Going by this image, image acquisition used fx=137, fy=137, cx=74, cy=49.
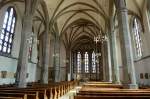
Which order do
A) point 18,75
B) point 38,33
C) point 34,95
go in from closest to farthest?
point 34,95 → point 18,75 → point 38,33

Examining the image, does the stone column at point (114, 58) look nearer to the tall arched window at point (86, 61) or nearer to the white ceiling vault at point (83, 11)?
the white ceiling vault at point (83, 11)

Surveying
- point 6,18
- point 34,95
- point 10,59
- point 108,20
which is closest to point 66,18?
point 108,20

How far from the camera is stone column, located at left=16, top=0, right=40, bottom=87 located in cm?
1149

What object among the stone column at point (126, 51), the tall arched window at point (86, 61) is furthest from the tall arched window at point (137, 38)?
the tall arched window at point (86, 61)

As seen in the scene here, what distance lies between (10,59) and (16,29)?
4519 millimetres

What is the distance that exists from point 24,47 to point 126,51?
8535 millimetres

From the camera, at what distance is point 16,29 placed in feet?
65.0

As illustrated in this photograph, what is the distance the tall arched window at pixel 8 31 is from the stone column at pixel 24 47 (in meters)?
6.06

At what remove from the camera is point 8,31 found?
18328 mm

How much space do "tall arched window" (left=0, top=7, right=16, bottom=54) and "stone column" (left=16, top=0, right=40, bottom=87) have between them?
19.9ft

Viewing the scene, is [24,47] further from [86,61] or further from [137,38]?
[86,61]

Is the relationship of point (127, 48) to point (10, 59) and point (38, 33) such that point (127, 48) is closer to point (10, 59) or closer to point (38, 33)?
point (10, 59)

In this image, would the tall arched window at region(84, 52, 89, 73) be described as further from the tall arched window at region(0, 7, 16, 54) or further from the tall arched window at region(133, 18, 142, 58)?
the tall arched window at region(0, 7, 16, 54)

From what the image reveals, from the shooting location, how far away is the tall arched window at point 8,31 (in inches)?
684
